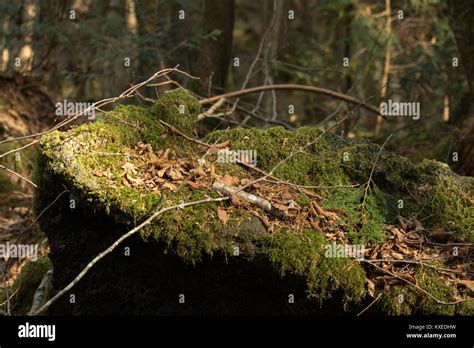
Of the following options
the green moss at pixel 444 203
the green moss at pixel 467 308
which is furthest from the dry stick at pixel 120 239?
the green moss at pixel 467 308

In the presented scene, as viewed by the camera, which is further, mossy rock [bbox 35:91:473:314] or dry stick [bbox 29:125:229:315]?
mossy rock [bbox 35:91:473:314]

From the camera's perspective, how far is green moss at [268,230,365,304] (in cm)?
474

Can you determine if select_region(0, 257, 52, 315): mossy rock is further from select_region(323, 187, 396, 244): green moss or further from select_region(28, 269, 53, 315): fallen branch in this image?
select_region(323, 187, 396, 244): green moss

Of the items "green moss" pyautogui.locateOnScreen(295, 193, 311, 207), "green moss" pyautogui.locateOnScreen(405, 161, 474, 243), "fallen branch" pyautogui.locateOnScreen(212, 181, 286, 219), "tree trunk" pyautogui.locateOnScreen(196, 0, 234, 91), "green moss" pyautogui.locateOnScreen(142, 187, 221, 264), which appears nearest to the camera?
"green moss" pyautogui.locateOnScreen(142, 187, 221, 264)

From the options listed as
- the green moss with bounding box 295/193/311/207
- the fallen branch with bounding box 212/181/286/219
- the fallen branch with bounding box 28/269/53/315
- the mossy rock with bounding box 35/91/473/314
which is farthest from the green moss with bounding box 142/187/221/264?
the fallen branch with bounding box 28/269/53/315

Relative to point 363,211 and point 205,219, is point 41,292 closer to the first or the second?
point 205,219

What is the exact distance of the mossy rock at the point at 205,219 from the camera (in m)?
4.80

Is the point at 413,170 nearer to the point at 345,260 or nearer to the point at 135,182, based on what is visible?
the point at 345,260

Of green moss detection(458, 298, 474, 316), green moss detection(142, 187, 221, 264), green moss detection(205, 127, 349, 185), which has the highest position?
green moss detection(205, 127, 349, 185)

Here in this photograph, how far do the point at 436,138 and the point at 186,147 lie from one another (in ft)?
15.2

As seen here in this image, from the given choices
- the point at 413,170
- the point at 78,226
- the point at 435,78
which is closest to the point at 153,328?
the point at 78,226

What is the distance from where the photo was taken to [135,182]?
16.7ft

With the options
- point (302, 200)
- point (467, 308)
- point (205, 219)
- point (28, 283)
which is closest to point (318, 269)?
point (302, 200)

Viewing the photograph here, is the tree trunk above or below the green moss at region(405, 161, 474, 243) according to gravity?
above
